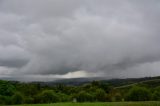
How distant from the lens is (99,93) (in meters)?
124

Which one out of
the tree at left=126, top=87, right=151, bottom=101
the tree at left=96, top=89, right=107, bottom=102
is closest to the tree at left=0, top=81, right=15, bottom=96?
the tree at left=96, top=89, right=107, bottom=102

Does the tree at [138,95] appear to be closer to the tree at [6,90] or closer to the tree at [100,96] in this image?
the tree at [100,96]

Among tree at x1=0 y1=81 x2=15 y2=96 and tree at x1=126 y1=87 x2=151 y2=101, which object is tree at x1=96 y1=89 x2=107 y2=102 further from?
tree at x1=0 y1=81 x2=15 y2=96

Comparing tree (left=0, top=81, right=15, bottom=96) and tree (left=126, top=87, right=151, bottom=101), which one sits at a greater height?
tree (left=0, top=81, right=15, bottom=96)

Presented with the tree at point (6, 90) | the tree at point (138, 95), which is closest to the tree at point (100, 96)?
the tree at point (138, 95)

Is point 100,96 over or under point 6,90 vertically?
under

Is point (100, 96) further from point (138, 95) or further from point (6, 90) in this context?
point (6, 90)

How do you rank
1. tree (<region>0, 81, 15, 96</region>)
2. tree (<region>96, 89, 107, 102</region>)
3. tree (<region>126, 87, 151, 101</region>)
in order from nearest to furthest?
tree (<region>126, 87, 151, 101</region>), tree (<region>96, 89, 107, 102</region>), tree (<region>0, 81, 15, 96</region>)

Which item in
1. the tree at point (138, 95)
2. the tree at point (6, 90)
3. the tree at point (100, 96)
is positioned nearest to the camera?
the tree at point (138, 95)

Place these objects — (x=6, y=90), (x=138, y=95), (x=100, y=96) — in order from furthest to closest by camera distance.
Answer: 1. (x=6, y=90)
2. (x=100, y=96)
3. (x=138, y=95)

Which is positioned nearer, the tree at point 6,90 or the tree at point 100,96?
the tree at point 100,96

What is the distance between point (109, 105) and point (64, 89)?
11348cm

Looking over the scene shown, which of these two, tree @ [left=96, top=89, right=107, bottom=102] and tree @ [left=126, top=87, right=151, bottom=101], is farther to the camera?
tree @ [left=96, top=89, right=107, bottom=102]

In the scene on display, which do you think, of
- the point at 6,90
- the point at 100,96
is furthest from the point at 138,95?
the point at 6,90
